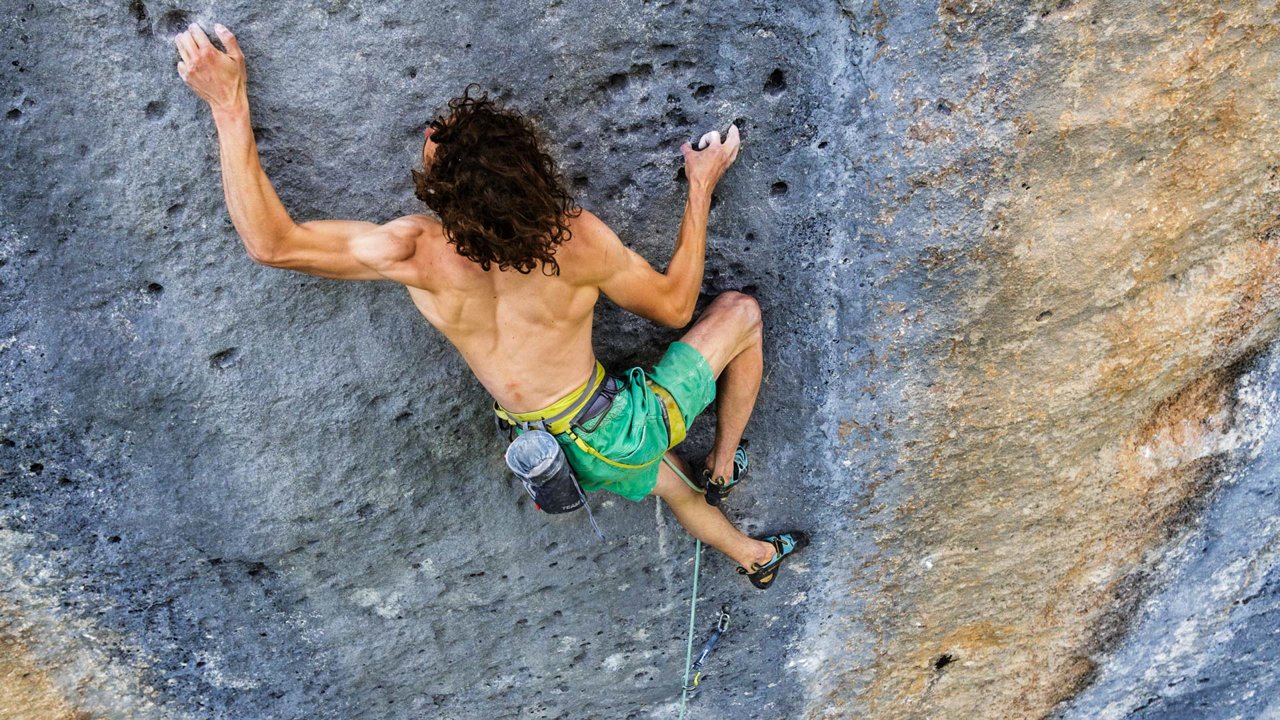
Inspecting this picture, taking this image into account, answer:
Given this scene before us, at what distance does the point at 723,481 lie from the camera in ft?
9.75

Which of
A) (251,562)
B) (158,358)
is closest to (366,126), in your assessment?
(158,358)

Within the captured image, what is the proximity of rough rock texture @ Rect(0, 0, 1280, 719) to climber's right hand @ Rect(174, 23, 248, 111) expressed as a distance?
0.07 m

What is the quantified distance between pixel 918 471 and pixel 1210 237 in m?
1.06

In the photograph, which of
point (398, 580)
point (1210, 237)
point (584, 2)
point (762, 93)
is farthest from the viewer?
point (398, 580)

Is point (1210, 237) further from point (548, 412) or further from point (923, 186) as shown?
point (548, 412)

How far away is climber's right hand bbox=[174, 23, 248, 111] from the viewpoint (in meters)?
2.08

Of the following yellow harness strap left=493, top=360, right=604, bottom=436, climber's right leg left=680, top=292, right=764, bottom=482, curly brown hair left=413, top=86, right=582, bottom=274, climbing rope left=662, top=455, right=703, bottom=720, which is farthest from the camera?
climbing rope left=662, top=455, right=703, bottom=720

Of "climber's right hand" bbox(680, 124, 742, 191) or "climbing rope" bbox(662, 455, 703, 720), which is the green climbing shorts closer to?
"climbing rope" bbox(662, 455, 703, 720)

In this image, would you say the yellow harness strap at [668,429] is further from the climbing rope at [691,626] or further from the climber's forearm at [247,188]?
the climber's forearm at [247,188]

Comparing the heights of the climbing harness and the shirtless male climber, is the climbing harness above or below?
below

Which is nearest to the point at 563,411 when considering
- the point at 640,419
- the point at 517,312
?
the point at 640,419

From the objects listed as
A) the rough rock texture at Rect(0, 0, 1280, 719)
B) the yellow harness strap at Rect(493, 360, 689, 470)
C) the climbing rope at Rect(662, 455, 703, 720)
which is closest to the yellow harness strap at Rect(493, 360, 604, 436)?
the yellow harness strap at Rect(493, 360, 689, 470)

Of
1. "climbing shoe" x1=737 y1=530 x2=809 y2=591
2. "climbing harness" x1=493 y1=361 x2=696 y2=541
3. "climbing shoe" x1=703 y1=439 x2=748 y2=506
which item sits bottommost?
"climbing shoe" x1=737 y1=530 x2=809 y2=591

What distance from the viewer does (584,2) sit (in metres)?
2.32
